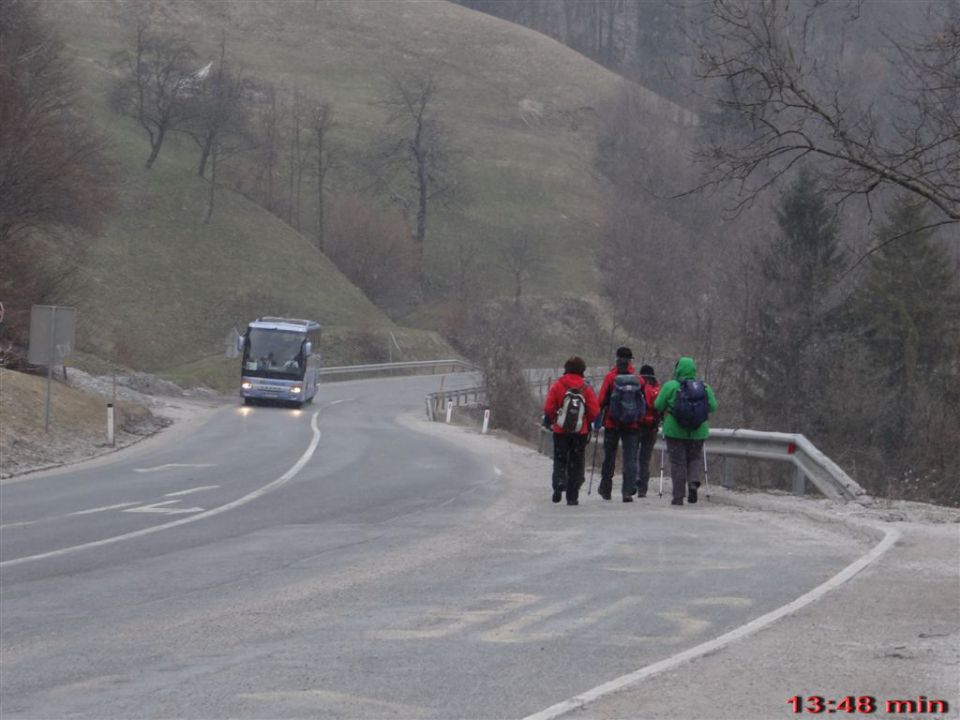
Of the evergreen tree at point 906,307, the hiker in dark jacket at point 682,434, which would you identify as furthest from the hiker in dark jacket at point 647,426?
the evergreen tree at point 906,307

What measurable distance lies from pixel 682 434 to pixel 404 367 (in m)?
57.8

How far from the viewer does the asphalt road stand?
737 cm

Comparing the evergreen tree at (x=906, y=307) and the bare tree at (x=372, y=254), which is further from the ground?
the bare tree at (x=372, y=254)

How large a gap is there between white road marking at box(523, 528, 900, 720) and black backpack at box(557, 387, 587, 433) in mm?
5148

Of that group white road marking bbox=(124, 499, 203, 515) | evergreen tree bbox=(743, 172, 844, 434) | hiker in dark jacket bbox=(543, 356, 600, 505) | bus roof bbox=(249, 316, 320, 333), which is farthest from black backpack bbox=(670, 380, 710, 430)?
bus roof bbox=(249, 316, 320, 333)

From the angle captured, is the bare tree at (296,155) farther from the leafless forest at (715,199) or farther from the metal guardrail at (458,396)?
the metal guardrail at (458,396)

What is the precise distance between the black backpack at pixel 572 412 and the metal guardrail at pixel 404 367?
47.9 metres

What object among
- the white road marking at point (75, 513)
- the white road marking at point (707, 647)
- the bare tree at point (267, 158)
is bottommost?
the white road marking at point (75, 513)

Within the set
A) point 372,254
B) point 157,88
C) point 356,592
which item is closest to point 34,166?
point 356,592

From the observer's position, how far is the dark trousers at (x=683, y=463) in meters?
16.3

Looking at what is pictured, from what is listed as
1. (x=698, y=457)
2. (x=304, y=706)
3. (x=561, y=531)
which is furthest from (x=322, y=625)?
(x=698, y=457)

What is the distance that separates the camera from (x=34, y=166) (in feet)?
131

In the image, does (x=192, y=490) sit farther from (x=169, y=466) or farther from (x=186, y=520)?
(x=169, y=466)

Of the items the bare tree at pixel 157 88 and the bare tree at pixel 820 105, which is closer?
the bare tree at pixel 820 105
